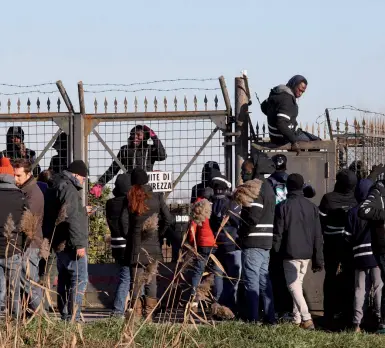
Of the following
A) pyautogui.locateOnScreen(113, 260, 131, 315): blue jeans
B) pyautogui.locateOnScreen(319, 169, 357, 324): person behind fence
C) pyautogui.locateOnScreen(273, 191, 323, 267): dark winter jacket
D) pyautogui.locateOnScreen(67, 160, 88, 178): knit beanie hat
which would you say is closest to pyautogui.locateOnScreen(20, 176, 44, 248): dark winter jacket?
pyautogui.locateOnScreen(67, 160, 88, 178): knit beanie hat

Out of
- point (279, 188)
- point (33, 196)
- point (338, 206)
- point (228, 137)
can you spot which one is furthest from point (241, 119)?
point (33, 196)

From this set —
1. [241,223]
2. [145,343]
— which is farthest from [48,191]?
[145,343]

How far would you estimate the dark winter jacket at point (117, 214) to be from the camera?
1301 centimetres

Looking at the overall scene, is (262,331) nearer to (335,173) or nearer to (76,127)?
(335,173)

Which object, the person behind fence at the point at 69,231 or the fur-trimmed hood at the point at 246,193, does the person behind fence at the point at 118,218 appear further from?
the fur-trimmed hood at the point at 246,193

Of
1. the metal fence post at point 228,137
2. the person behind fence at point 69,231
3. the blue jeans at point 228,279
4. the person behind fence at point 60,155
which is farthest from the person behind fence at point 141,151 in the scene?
the person behind fence at point 69,231

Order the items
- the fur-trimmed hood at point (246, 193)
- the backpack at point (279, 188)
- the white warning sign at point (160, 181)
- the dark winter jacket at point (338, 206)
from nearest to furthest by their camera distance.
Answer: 1. the fur-trimmed hood at point (246, 193)
2. the dark winter jacket at point (338, 206)
3. the backpack at point (279, 188)
4. the white warning sign at point (160, 181)

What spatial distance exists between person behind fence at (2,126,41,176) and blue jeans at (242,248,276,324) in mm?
3932

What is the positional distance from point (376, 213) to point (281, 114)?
7.95 feet

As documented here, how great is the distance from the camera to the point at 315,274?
13523 millimetres

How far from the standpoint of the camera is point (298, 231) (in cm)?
1226

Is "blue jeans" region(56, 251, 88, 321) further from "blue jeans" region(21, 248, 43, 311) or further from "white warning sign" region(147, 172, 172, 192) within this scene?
"white warning sign" region(147, 172, 172, 192)

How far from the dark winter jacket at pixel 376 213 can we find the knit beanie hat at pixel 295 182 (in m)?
0.87

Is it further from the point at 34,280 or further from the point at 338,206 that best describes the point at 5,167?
the point at 338,206
